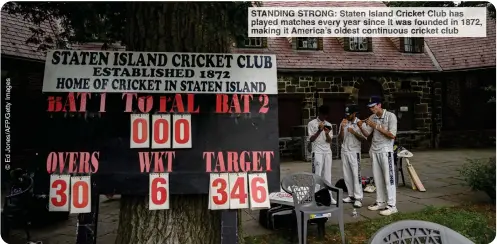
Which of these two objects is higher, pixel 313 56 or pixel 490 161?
pixel 313 56

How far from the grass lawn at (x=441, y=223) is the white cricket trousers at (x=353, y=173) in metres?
0.57

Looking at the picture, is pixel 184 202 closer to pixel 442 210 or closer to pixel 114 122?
pixel 114 122

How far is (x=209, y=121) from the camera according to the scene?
2.54 m

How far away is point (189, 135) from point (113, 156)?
536mm

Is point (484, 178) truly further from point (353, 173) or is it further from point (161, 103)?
point (161, 103)

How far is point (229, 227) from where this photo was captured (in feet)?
8.30

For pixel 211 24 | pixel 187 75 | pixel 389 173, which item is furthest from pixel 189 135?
pixel 389 173
